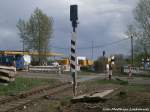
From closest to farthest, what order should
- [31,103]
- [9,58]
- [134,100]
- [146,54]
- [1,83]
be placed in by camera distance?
[134,100] → [31,103] → [1,83] → [9,58] → [146,54]

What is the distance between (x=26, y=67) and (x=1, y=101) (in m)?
50.2

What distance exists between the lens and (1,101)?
20875 millimetres

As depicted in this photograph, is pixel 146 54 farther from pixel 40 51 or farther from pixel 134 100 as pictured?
pixel 134 100

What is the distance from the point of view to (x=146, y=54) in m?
80.2

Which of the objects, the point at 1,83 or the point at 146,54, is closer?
the point at 1,83

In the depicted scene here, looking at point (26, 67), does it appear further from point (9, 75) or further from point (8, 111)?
point (8, 111)

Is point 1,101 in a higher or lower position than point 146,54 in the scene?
lower

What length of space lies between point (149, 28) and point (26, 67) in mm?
22879

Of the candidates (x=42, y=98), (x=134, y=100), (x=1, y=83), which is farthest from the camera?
(x=1, y=83)

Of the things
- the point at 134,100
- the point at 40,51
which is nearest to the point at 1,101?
the point at 134,100

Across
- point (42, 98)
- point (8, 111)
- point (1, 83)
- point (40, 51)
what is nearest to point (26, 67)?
point (40, 51)

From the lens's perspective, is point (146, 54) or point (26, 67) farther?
point (146, 54)

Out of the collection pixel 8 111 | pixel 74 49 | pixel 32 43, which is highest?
pixel 32 43

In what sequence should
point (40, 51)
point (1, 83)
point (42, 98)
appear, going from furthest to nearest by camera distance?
point (40, 51) → point (1, 83) → point (42, 98)
